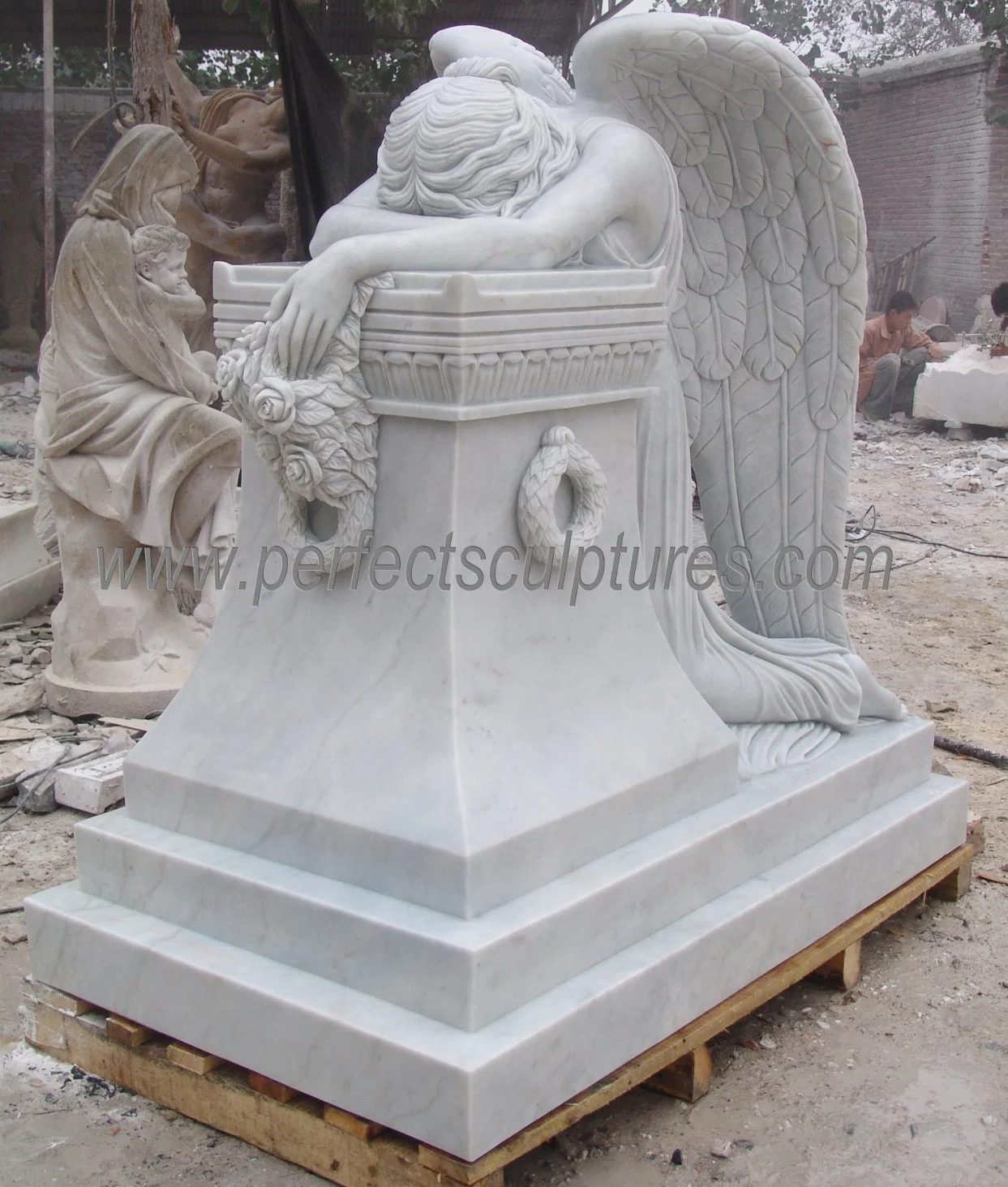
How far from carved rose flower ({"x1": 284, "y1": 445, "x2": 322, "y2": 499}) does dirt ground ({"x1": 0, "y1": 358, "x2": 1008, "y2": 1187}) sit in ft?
3.89

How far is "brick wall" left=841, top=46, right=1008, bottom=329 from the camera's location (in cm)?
1360


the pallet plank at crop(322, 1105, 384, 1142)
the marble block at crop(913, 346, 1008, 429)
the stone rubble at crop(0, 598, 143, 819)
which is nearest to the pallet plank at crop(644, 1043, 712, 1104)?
the pallet plank at crop(322, 1105, 384, 1142)

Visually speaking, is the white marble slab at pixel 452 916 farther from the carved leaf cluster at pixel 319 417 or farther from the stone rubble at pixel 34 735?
the stone rubble at pixel 34 735

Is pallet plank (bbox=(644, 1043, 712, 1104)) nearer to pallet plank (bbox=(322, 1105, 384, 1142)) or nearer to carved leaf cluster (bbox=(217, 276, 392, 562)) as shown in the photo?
pallet plank (bbox=(322, 1105, 384, 1142))

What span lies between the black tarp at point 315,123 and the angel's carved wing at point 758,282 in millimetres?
5039

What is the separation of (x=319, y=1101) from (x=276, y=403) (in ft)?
3.95

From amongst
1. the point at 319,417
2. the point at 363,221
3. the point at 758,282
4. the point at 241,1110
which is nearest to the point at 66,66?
the point at 758,282

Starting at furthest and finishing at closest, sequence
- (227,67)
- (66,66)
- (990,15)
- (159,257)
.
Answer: (66,66), (227,67), (990,15), (159,257)

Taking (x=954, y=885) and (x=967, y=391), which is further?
(x=967, y=391)

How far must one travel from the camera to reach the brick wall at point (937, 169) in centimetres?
1360

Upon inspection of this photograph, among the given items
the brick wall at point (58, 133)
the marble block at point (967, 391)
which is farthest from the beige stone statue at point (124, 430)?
the brick wall at point (58, 133)

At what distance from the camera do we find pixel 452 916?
89.4 inches

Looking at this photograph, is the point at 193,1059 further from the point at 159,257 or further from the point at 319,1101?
the point at 159,257

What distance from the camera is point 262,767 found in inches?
100
